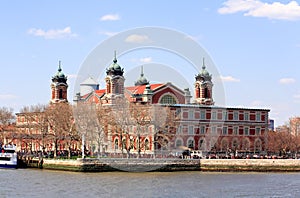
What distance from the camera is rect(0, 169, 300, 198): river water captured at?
50969 millimetres

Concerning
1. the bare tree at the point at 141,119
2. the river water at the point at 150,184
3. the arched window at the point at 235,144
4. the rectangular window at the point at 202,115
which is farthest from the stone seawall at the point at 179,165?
the arched window at the point at 235,144

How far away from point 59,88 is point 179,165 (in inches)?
2083

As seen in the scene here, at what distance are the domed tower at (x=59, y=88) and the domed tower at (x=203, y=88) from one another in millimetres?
25148

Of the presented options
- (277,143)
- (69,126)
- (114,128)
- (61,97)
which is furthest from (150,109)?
(61,97)

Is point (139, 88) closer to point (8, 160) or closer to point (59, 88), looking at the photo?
point (59, 88)

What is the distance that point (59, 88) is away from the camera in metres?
123

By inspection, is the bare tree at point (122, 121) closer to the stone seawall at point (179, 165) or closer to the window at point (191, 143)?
the stone seawall at point (179, 165)

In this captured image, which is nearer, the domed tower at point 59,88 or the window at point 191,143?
the window at point 191,143

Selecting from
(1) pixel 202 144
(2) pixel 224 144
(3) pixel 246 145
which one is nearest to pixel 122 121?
(1) pixel 202 144

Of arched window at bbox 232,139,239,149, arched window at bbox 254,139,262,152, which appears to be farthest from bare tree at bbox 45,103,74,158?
arched window at bbox 254,139,262,152

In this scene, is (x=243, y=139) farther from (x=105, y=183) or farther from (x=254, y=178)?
(x=105, y=183)

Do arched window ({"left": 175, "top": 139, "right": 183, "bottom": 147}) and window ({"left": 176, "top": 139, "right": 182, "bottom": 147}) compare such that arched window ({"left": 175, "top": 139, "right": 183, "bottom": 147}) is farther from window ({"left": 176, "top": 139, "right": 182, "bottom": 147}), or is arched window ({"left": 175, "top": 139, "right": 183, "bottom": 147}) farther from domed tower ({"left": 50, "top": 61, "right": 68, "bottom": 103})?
domed tower ({"left": 50, "top": 61, "right": 68, "bottom": 103})

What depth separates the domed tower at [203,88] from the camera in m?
116

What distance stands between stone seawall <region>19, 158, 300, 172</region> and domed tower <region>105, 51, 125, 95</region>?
113 ft
